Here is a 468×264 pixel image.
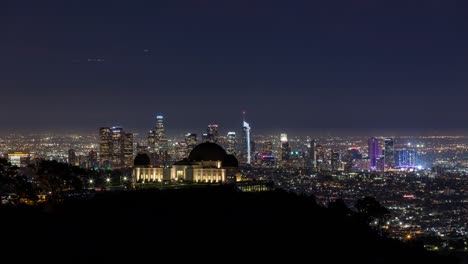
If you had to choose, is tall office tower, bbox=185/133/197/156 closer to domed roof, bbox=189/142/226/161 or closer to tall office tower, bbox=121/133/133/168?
tall office tower, bbox=121/133/133/168

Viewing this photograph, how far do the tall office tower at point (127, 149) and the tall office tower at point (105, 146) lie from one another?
3.29 metres

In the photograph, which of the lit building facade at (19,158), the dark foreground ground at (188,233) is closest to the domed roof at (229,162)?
the dark foreground ground at (188,233)

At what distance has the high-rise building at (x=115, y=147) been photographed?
593ft

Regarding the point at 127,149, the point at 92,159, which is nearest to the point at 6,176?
the point at 92,159

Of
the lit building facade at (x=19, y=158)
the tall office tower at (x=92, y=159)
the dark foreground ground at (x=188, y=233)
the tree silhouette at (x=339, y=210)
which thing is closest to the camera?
the dark foreground ground at (x=188, y=233)

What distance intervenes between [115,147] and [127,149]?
133 inches

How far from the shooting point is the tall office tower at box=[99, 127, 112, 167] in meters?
183

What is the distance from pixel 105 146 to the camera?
616ft

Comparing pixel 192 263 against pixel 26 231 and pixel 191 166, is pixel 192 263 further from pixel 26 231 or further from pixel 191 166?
pixel 191 166

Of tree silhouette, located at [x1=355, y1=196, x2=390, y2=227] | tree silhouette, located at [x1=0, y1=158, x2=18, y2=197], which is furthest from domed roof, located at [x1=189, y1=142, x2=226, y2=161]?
tree silhouette, located at [x1=0, y1=158, x2=18, y2=197]

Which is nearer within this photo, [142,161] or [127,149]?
[142,161]

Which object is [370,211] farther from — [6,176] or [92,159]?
[92,159]

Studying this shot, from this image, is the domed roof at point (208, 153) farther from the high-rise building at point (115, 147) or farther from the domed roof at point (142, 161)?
the high-rise building at point (115, 147)

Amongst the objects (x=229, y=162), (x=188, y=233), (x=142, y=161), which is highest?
(x=142, y=161)
